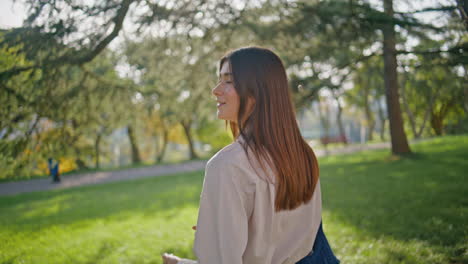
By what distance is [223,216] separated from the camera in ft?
4.11

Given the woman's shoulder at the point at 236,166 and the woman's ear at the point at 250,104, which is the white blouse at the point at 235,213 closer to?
the woman's shoulder at the point at 236,166

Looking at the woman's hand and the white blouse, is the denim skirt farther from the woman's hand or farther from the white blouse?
the woman's hand

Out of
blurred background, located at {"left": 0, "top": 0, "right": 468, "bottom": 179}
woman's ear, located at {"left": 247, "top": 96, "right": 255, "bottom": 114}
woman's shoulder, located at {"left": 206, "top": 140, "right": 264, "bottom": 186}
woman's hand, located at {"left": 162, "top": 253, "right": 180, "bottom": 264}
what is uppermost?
blurred background, located at {"left": 0, "top": 0, "right": 468, "bottom": 179}

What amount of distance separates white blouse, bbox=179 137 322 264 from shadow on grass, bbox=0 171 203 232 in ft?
21.2

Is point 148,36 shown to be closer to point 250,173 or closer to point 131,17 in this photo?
point 131,17

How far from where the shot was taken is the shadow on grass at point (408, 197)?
4667mm

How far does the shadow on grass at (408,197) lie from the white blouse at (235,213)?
139 inches

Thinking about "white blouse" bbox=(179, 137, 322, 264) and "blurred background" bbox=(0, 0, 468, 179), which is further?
"blurred background" bbox=(0, 0, 468, 179)

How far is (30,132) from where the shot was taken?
471 cm

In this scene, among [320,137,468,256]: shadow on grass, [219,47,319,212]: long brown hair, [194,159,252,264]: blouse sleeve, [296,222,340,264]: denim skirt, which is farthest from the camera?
[320,137,468,256]: shadow on grass

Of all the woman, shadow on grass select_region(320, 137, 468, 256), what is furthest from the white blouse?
shadow on grass select_region(320, 137, 468, 256)

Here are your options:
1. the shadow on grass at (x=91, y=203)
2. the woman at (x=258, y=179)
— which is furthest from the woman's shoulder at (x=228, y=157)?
the shadow on grass at (x=91, y=203)

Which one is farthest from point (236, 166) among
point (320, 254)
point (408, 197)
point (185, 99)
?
point (185, 99)

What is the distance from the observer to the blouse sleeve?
1.25 m
